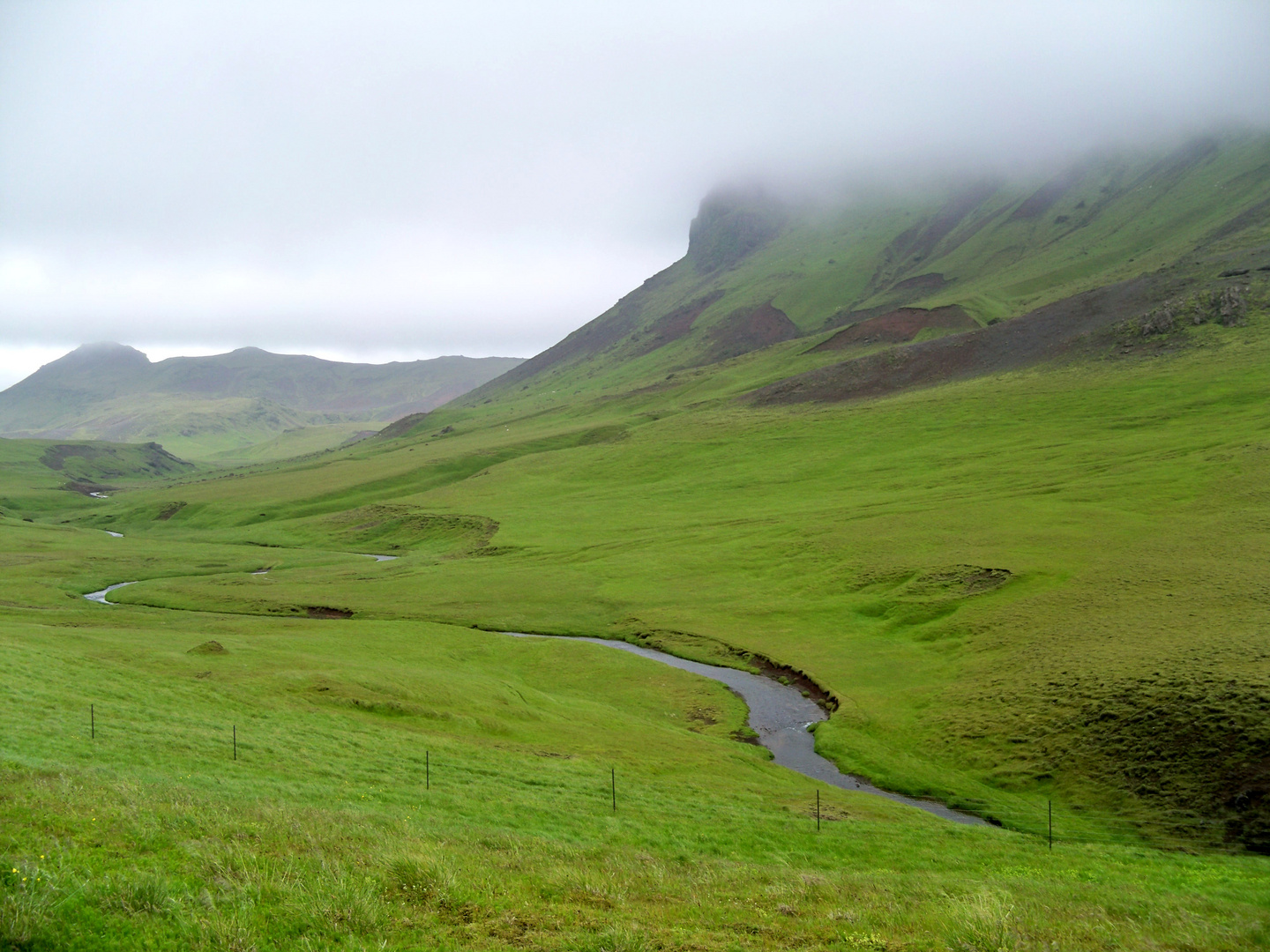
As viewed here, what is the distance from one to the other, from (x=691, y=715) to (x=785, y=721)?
6743 millimetres

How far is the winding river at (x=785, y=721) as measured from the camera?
148ft

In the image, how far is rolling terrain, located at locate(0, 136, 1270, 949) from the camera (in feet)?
58.3

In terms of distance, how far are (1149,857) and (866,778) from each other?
16.3 metres

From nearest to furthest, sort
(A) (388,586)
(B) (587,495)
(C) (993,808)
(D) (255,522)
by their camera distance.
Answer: (C) (993,808) → (A) (388,586) → (B) (587,495) → (D) (255,522)

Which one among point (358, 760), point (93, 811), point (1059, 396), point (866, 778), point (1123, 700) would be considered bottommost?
point (866, 778)

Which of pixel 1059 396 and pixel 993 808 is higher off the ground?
pixel 1059 396

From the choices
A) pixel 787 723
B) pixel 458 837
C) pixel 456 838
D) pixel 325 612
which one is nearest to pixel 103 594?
pixel 325 612

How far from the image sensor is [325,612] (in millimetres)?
93312

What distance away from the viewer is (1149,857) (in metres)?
33.1

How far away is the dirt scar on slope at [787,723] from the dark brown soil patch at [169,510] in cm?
14914

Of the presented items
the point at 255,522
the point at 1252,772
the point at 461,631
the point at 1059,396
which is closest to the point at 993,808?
the point at 1252,772

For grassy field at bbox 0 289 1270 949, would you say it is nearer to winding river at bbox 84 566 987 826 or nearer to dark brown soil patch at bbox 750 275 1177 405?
winding river at bbox 84 566 987 826

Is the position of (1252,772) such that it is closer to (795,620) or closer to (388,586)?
(795,620)

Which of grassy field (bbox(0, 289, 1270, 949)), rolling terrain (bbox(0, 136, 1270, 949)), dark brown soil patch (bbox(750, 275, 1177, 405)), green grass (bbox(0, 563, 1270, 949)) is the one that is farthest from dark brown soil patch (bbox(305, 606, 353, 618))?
dark brown soil patch (bbox(750, 275, 1177, 405))
